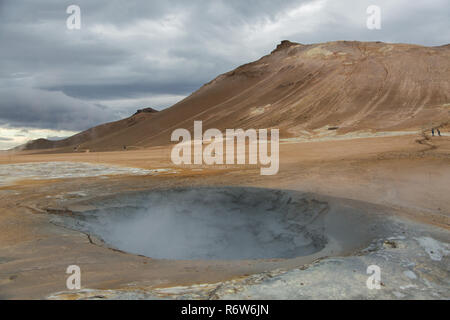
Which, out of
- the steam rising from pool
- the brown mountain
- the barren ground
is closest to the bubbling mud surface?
the steam rising from pool

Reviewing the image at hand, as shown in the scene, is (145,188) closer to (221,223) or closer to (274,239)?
(221,223)

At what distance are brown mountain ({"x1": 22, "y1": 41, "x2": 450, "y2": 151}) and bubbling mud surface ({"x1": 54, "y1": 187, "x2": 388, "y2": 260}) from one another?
61.8ft

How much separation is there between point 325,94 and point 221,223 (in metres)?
26.5

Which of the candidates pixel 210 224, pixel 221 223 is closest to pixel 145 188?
pixel 210 224

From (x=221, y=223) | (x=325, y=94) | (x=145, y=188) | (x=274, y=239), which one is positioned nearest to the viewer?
(x=274, y=239)

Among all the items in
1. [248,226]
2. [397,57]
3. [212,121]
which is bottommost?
[248,226]

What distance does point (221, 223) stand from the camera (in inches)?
302

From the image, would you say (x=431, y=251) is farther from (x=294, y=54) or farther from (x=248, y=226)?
(x=294, y=54)

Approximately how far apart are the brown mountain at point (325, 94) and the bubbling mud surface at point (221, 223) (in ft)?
61.8

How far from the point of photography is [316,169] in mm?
10695

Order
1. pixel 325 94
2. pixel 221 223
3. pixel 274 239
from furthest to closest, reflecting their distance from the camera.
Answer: pixel 325 94 → pixel 221 223 → pixel 274 239

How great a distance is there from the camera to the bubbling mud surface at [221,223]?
604 centimetres
